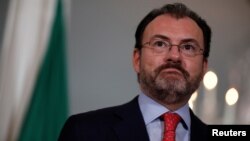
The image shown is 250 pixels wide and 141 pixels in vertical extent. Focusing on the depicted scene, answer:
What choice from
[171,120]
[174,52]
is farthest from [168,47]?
[171,120]

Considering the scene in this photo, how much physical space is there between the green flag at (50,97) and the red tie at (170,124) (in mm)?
691

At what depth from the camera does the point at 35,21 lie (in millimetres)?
1694

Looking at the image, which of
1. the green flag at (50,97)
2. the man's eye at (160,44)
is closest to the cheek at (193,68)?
the man's eye at (160,44)

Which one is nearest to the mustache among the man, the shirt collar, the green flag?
the man

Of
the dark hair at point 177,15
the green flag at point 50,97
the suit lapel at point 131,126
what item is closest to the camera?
the suit lapel at point 131,126

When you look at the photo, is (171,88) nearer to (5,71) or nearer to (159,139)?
(159,139)

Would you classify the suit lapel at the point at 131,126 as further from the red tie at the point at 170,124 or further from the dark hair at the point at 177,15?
the dark hair at the point at 177,15

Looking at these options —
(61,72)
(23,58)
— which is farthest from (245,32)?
(23,58)

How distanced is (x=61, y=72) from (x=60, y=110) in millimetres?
194

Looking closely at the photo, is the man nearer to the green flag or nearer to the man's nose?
the man's nose

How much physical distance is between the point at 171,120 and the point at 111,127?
0.21 metres

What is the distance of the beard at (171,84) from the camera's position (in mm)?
1208

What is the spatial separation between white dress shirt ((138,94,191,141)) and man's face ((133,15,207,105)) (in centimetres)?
3

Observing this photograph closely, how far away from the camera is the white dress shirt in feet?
3.86
